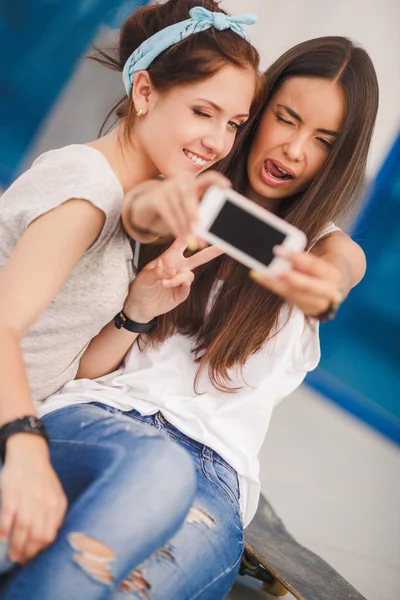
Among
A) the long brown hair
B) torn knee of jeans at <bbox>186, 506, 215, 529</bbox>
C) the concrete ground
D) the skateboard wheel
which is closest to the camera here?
torn knee of jeans at <bbox>186, 506, 215, 529</bbox>

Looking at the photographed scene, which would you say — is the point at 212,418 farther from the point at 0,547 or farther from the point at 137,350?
the point at 0,547

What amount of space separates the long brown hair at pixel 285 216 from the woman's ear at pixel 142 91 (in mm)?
306

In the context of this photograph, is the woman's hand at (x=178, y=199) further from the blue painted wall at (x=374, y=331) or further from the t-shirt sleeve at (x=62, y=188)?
the blue painted wall at (x=374, y=331)

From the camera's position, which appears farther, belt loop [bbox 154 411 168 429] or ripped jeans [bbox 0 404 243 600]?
belt loop [bbox 154 411 168 429]

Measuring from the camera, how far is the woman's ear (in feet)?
3.69

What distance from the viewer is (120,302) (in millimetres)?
1170

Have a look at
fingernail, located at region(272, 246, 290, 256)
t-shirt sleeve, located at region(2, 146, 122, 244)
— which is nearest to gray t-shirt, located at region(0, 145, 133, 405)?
t-shirt sleeve, located at region(2, 146, 122, 244)

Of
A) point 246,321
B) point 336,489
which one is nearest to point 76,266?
point 246,321

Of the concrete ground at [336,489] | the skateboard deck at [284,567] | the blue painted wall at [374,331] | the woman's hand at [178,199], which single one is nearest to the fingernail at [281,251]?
the woman's hand at [178,199]

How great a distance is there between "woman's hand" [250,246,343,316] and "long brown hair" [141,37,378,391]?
0.49 meters

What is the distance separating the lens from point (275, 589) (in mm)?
1661

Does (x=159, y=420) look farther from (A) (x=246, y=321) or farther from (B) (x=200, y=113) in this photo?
(B) (x=200, y=113)

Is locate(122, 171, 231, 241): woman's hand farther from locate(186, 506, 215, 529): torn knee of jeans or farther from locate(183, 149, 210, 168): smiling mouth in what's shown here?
locate(186, 506, 215, 529): torn knee of jeans

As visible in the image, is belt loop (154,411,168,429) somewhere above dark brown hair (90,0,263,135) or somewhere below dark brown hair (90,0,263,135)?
below
